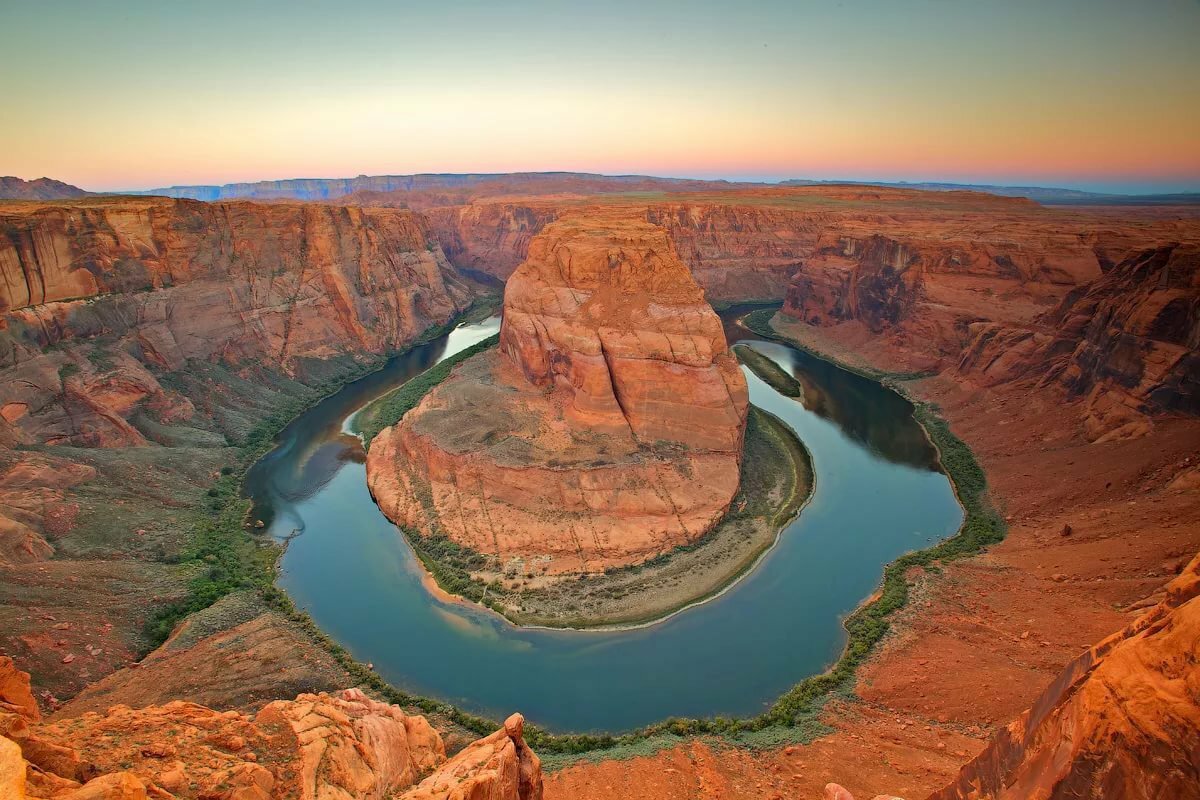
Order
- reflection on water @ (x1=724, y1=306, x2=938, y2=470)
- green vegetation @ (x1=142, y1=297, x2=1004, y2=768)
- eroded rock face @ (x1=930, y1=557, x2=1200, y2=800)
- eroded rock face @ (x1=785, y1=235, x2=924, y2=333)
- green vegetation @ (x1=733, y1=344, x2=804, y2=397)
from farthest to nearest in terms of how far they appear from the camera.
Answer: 1. eroded rock face @ (x1=785, y1=235, x2=924, y2=333)
2. green vegetation @ (x1=733, y1=344, x2=804, y2=397)
3. reflection on water @ (x1=724, y1=306, x2=938, y2=470)
4. green vegetation @ (x1=142, y1=297, x2=1004, y2=768)
5. eroded rock face @ (x1=930, y1=557, x2=1200, y2=800)

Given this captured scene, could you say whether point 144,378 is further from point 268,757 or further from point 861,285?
point 861,285

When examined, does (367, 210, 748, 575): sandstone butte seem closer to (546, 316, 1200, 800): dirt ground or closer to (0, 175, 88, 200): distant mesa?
(546, 316, 1200, 800): dirt ground

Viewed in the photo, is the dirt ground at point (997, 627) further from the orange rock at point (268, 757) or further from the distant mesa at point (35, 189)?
Answer: the distant mesa at point (35, 189)

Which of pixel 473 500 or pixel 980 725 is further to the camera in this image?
pixel 473 500

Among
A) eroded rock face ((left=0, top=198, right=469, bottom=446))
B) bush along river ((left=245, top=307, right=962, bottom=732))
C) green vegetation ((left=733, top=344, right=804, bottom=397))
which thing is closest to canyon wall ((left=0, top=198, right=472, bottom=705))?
eroded rock face ((left=0, top=198, right=469, bottom=446))

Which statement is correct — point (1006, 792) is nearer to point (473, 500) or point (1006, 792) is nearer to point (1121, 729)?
point (1121, 729)

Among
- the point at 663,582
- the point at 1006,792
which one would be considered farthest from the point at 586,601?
the point at 1006,792

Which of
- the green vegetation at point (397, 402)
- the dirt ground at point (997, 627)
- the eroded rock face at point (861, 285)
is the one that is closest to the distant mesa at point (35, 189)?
the green vegetation at point (397, 402)
